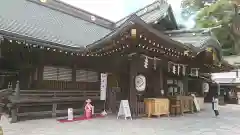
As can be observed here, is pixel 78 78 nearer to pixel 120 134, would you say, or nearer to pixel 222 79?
pixel 120 134

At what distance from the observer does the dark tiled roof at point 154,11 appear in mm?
15117

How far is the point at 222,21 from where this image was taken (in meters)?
32.9

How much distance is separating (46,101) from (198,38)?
9530 millimetres

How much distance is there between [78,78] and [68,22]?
427 cm

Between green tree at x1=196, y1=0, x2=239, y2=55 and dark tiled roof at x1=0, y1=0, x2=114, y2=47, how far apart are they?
76.1 ft

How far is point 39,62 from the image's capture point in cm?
1006

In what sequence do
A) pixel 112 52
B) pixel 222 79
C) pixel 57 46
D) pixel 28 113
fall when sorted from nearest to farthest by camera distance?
1. pixel 28 113
2. pixel 57 46
3. pixel 112 52
4. pixel 222 79

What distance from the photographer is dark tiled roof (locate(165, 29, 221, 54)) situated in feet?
41.8

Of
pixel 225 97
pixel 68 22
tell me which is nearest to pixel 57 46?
pixel 68 22

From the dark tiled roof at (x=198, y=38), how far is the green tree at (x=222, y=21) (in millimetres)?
18526

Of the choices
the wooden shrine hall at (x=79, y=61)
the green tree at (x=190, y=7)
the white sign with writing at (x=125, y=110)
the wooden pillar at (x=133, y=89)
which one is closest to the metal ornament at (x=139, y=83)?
the wooden shrine hall at (x=79, y=61)

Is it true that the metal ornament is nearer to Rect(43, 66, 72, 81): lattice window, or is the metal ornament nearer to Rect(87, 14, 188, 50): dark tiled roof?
Rect(87, 14, 188, 50): dark tiled roof

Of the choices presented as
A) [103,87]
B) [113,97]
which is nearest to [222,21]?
[113,97]

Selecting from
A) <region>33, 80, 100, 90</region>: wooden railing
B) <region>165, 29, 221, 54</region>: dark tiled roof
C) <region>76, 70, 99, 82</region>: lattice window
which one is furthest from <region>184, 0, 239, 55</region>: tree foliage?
<region>33, 80, 100, 90</region>: wooden railing
